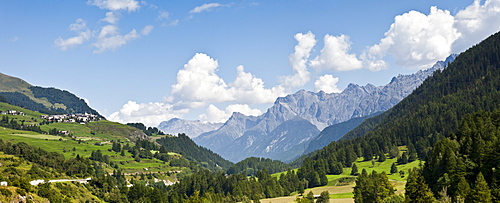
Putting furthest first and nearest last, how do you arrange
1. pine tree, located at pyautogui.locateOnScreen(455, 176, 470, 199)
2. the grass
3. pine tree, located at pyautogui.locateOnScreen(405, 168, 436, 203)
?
the grass
pine tree, located at pyautogui.locateOnScreen(405, 168, 436, 203)
pine tree, located at pyautogui.locateOnScreen(455, 176, 470, 199)

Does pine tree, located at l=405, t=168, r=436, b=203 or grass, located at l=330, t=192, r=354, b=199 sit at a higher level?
pine tree, located at l=405, t=168, r=436, b=203

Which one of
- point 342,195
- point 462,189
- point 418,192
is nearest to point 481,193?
point 462,189

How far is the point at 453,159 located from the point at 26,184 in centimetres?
13919

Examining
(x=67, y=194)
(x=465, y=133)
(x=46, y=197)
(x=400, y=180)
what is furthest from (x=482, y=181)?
(x=67, y=194)

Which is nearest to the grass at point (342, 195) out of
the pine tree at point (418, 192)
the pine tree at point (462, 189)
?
the pine tree at point (418, 192)

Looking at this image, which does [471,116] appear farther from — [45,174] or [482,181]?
[45,174]

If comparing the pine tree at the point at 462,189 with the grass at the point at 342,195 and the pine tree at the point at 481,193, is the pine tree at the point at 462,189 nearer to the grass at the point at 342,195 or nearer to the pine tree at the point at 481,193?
the pine tree at the point at 481,193

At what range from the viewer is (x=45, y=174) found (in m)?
191

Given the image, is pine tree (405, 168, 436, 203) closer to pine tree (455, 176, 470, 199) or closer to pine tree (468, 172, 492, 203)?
pine tree (455, 176, 470, 199)

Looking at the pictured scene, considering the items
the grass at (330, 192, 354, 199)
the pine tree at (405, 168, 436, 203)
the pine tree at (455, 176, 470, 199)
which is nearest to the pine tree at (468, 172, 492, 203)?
the pine tree at (455, 176, 470, 199)

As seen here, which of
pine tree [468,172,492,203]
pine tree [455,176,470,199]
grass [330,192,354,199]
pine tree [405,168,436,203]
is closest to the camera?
pine tree [468,172,492,203]

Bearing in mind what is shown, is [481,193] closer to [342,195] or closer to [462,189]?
[462,189]

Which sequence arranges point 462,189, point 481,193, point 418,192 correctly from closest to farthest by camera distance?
point 481,193 → point 462,189 → point 418,192

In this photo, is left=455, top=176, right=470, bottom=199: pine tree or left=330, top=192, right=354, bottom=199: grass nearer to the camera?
left=455, top=176, right=470, bottom=199: pine tree
